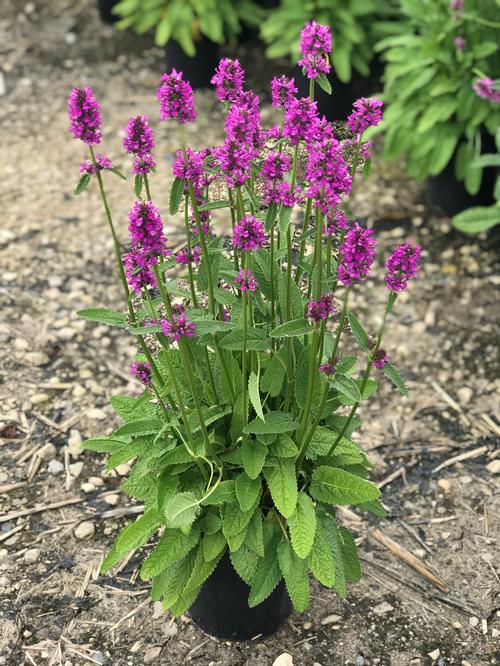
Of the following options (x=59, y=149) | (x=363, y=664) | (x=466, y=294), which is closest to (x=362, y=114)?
(x=363, y=664)

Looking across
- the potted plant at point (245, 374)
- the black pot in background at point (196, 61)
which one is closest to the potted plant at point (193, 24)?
the black pot in background at point (196, 61)

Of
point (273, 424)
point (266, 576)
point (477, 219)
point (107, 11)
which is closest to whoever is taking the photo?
point (273, 424)

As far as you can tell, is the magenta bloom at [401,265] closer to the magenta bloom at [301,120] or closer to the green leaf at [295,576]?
the magenta bloom at [301,120]

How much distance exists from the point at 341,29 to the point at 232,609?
134 inches

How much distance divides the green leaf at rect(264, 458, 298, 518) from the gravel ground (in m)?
0.61

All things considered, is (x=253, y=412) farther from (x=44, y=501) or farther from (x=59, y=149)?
(x=59, y=149)

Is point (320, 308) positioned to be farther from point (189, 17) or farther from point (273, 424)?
point (189, 17)

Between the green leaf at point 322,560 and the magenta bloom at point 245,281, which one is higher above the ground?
the magenta bloom at point 245,281

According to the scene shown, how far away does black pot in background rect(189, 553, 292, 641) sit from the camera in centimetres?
216

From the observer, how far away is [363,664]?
7.44 feet

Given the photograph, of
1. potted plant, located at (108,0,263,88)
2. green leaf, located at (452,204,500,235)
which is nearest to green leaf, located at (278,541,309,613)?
green leaf, located at (452,204,500,235)

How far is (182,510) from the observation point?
1.89 m

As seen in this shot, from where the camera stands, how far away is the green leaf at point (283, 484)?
191 cm

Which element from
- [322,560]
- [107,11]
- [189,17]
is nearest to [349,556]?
[322,560]
